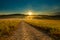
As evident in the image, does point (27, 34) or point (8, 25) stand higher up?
point (8, 25)

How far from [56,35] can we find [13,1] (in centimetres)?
126

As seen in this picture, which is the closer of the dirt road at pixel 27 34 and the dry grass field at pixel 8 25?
the dirt road at pixel 27 34

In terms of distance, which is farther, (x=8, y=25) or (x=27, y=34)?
(x=8, y=25)

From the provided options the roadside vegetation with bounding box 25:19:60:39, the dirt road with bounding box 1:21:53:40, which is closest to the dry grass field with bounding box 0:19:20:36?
the dirt road with bounding box 1:21:53:40

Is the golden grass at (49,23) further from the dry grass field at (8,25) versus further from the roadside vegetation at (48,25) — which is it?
the dry grass field at (8,25)

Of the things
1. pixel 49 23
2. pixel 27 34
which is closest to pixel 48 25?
pixel 49 23

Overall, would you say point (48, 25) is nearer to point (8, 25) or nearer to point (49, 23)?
point (49, 23)

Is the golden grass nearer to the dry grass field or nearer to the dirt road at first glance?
the dirt road

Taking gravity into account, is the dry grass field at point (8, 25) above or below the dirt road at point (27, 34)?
above

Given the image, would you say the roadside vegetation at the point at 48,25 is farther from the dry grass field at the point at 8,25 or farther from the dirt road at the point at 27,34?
the dry grass field at the point at 8,25

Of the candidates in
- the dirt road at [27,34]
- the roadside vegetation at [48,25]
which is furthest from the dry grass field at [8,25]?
the roadside vegetation at [48,25]

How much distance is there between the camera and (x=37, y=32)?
3.89 m

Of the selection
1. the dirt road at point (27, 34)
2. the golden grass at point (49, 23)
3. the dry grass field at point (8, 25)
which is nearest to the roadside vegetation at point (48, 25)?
the golden grass at point (49, 23)

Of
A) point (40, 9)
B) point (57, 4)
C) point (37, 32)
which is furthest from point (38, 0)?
point (37, 32)
